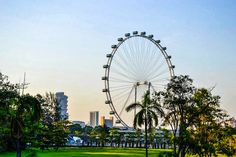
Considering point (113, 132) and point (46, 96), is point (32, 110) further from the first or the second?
point (113, 132)

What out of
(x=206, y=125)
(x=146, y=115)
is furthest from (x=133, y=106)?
(x=206, y=125)

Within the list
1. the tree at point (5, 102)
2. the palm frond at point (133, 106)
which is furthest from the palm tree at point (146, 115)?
the tree at point (5, 102)

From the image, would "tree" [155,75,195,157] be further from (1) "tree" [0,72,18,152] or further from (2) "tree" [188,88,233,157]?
(1) "tree" [0,72,18,152]

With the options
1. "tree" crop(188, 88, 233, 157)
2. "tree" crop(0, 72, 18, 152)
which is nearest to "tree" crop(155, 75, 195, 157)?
"tree" crop(188, 88, 233, 157)

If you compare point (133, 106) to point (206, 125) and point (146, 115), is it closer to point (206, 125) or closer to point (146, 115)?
point (146, 115)

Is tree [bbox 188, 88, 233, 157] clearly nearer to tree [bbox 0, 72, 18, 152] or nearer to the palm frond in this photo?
the palm frond

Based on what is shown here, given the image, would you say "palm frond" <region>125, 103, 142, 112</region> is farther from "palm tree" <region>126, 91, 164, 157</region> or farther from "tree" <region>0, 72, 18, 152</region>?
"tree" <region>0, 72, 18, 152</region>

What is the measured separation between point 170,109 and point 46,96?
2721 inches

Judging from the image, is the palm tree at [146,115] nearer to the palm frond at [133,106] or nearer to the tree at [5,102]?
the palm frond at [133,106]

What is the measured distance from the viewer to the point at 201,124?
3369 centimetres

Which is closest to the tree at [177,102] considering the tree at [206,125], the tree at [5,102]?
the tree at [206,125]

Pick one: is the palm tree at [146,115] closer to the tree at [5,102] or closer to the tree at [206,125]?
the tree at [206,125]

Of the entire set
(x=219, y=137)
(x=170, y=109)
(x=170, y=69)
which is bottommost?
(x=219, y=137)

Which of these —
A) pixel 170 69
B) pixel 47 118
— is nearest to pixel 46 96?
pixel 47 118
